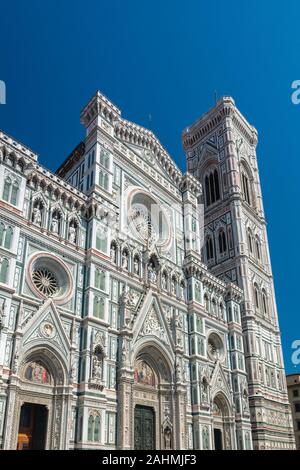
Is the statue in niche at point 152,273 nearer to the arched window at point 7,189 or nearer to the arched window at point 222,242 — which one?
the arched window at point 7,189

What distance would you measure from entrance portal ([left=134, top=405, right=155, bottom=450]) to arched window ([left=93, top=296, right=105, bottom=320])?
19.4 feet

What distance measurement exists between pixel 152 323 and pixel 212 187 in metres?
25.4

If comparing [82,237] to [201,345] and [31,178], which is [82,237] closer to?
[31,178]

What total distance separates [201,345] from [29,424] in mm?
13752

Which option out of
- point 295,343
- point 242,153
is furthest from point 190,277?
point 242,153

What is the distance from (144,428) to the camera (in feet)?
84.0

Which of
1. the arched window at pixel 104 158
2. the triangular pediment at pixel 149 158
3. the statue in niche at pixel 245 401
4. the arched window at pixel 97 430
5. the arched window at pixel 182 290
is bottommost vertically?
the arched window at pixel 97 430

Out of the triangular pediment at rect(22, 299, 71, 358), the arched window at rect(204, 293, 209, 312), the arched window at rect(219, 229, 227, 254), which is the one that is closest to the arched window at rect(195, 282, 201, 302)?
the arched window at rect(204, 293, 209, 312)

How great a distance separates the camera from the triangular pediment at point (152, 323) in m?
26.9

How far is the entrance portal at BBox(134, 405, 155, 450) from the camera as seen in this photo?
25.0 meters

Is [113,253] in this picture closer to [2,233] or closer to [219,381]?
[2,233]

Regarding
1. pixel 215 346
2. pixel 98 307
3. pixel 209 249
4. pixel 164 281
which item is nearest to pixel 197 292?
pixel 164 281

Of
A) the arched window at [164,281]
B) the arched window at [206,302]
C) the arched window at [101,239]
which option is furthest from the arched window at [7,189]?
the arched window at [206,302]

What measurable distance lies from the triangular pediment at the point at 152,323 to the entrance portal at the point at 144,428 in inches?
160
